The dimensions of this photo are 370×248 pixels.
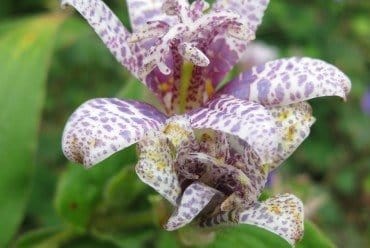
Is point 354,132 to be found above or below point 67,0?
below

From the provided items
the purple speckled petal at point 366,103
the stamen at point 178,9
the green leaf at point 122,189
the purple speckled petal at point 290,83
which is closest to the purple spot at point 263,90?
the purple speckled petal at point 290,83

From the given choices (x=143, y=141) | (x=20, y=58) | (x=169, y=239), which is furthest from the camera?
(x=20, y=58)

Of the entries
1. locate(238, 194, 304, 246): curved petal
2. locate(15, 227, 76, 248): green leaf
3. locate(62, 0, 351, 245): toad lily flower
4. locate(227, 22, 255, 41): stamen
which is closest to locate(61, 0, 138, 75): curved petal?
locate(62, 0, 351, 245): toad lily flower

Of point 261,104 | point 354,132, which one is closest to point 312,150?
point 354,132

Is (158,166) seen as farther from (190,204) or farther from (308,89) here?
(308,89)

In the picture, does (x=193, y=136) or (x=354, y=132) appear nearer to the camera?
(x=193, y=136)

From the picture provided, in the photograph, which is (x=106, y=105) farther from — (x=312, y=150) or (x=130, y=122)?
(x=312, y=150)
